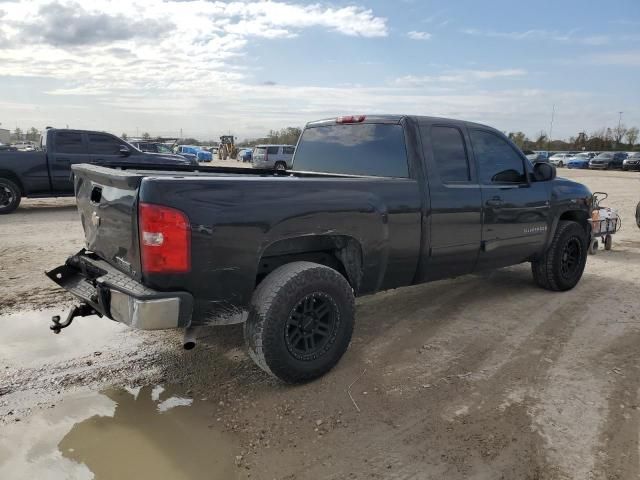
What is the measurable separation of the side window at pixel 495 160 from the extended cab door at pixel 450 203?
19 cm

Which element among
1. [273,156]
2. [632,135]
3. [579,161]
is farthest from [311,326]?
[632,135]

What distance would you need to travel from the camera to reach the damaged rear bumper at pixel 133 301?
2.83 metres

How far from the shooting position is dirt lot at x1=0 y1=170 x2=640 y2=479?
272 cm

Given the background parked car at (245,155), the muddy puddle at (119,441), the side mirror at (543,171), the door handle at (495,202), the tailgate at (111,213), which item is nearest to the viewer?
the muddy puddle at (119,441)

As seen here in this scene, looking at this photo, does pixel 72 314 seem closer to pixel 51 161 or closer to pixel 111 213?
pixel 111 213

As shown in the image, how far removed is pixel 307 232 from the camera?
3420 mm

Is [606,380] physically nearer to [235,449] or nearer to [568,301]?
[568,301]

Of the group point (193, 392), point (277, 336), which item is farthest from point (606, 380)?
point (193, 392)

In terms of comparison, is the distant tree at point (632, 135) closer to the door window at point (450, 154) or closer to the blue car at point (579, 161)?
the blue car at point (579, 161)

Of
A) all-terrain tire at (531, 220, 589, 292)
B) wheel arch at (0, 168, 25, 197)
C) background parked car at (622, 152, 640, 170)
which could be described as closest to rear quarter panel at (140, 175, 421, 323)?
all-terrain tire at (531, 220, 589, 292)

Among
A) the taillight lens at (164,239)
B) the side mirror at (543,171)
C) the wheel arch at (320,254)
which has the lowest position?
the wheel arch at (320,254)

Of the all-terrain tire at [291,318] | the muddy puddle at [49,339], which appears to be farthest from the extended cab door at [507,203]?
the muddy puddle at [49,339]

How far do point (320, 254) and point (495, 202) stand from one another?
77.3 inches

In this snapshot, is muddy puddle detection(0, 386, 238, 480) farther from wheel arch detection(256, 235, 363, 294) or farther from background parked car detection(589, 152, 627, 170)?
background parked car detection(589, 152, 627, 170)
